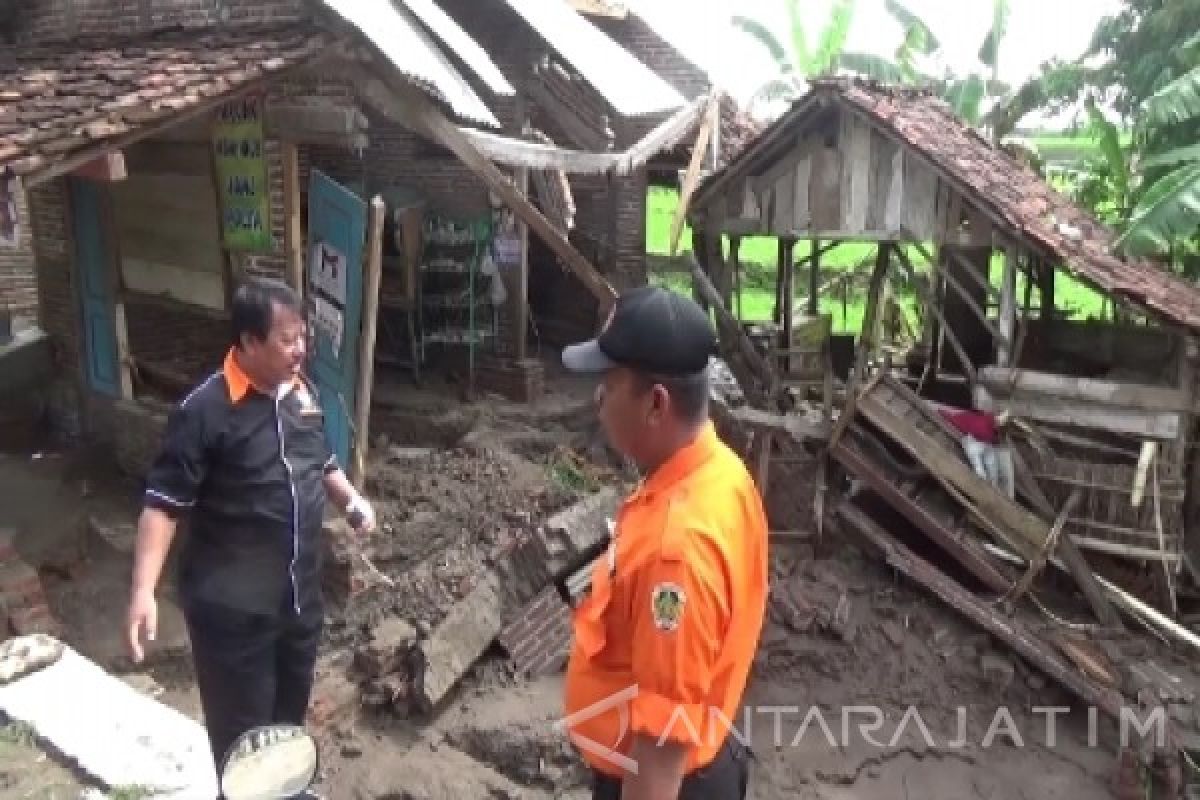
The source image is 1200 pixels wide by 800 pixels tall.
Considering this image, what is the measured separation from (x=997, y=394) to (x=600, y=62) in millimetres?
4636

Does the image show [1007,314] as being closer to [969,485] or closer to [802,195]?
[969,485]

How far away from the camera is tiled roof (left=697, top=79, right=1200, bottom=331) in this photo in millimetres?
7586

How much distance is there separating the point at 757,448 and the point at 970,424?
178cm

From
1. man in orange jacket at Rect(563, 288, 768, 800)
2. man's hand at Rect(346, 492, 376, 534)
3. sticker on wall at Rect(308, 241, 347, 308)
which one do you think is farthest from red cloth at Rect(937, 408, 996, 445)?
man in orange jacket at Rect(563, 288, 768, 800)

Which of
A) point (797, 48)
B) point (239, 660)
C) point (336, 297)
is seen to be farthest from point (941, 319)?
point (797, 48)

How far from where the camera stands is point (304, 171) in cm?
1043

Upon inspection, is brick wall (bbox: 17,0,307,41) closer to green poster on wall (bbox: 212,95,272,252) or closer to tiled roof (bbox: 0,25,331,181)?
tiled roof (bbox: 0,25,331,181)

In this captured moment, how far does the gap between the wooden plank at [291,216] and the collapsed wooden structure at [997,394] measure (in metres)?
4.26

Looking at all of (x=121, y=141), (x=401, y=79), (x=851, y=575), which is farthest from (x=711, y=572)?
(x=851, y=575)

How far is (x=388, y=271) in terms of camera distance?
10164 mm

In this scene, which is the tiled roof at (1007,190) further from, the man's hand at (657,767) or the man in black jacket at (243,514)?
the man's hand at (657,767)

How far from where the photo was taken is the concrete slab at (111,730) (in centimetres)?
365

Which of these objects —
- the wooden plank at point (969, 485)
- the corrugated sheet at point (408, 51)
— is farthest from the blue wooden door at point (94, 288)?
the wooden plank at point (969, 485)

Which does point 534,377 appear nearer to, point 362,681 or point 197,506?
point 362,681
